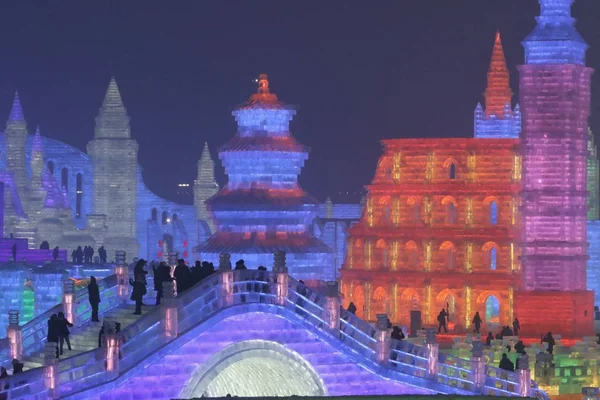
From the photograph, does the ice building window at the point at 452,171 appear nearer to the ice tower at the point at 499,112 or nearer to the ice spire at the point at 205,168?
the ice tower at the point at 499,112

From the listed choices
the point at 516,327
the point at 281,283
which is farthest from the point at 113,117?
the point at 281,283

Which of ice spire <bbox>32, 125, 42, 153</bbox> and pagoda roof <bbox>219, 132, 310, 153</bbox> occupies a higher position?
ice spire <bbox>32, 125, 42, 153</bbox>

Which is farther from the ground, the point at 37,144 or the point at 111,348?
the point at 37,144

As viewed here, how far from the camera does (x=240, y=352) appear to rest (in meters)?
57.0

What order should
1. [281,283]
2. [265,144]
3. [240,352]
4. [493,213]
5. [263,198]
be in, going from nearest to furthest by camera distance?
[240,352], [281,283], [263,198], [265,144], [493,213]

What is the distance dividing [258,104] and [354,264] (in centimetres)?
928

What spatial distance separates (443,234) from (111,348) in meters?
45.5

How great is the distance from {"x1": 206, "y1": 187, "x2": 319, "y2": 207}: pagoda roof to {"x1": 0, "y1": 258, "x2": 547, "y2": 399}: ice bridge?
34.3 m

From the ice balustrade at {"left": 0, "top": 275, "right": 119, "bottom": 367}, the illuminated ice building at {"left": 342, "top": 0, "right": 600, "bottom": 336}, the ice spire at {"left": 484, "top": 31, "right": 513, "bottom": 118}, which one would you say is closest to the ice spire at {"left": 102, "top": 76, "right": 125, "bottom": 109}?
the ice spire at {"left": 484, "top": 31, "right": 513, "bottom": 118}

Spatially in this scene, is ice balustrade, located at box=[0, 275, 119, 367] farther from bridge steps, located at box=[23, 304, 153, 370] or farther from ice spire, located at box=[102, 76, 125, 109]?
ice spire, located at box=[102, 76, 125, 109]

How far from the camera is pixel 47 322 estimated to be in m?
58.6

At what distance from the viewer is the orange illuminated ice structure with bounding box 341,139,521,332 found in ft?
317

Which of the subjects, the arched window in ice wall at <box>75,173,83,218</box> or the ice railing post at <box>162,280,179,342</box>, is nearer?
the ice railing post at <box>162,280,179,342</box>

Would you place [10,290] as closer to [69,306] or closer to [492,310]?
[492,310]
